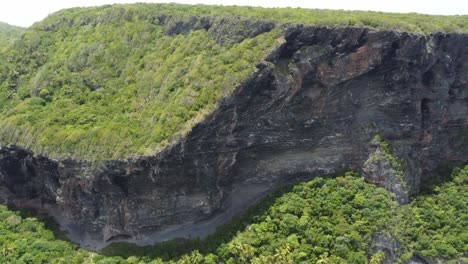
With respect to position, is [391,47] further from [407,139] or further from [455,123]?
[455,123]

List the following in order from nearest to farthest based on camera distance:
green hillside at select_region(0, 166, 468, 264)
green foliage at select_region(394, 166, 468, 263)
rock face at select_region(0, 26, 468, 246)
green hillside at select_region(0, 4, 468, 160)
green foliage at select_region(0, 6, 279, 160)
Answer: green hillside at select_region(0, 166, 468, 264) < green foliage at select_region(0, 6, 279, 160) < green hillside at select_region(0, 4, 468, 160) < rock face at select_region(0, 26, 468, 246) < green foliage at select_region(394, 166, 468, 263)

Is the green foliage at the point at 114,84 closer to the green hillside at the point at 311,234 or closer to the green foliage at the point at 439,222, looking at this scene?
the green hillside at the point at 311,234

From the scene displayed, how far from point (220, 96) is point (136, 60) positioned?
57.1ft

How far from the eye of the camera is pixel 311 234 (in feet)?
145

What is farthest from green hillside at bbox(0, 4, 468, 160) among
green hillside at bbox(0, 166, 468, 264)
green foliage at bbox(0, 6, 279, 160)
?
green hillside at bbox(0, 166, 468, 264)

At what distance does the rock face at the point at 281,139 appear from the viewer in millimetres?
44750

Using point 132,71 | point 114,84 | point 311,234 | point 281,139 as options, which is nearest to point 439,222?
point 311,234

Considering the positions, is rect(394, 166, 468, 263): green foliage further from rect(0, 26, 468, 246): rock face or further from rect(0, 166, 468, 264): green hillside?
rect(0, 26, 468, 246): rock face

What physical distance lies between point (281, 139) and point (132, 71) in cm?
2160

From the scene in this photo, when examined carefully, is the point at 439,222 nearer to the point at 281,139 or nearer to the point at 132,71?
the point at 281,139

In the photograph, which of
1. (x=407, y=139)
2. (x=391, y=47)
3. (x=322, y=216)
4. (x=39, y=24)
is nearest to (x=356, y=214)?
(x=322, y=216)

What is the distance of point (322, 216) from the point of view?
152ft

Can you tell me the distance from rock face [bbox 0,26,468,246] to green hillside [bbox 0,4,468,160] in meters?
1.79

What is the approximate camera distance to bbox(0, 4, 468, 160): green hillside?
44.5 meters
